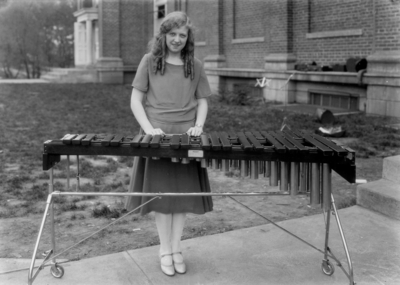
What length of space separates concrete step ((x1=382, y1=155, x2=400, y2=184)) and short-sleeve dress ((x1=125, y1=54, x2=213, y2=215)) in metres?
2.36

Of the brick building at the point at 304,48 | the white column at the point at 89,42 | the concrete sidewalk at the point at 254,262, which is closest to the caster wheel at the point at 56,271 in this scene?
the concrete sidewalk at the point at 254,262

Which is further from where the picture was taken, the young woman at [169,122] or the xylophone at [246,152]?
the young woman at [169,122]

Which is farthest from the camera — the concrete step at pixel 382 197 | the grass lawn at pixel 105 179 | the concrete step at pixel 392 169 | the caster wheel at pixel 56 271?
the concrete step at pixel 392 169

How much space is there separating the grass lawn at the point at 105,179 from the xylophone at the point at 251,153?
1275 millimetres

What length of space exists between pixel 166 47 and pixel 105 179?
334 cm

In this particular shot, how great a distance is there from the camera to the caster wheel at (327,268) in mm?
3502

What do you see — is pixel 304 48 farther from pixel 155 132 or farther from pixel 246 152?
pixel 246 152

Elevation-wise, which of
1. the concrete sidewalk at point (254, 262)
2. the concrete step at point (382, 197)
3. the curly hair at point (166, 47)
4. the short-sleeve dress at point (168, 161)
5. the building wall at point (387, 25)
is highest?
the building wall at point (387, 25)

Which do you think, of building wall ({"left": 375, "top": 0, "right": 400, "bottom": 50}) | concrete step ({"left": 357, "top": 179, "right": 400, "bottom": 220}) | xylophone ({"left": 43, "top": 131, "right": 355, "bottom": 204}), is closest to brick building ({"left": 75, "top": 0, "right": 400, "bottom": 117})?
building wall ({"left": 375, "top": 0, "right": 400, "bottom": 50})

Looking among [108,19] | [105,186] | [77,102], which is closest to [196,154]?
[105,186]

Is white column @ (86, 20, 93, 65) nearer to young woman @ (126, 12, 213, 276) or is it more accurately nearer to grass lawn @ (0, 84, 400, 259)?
grass lawn @ (0, 84, 400, 259)

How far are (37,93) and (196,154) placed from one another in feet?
56.0

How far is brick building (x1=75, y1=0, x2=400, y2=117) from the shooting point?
35.4 ft

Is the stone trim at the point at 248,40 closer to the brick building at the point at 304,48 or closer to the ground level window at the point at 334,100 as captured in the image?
the brick building at the point at 304,48
